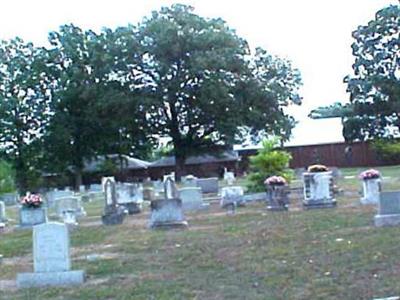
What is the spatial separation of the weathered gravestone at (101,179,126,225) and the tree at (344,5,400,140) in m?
33.7

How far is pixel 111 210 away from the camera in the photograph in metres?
22.0

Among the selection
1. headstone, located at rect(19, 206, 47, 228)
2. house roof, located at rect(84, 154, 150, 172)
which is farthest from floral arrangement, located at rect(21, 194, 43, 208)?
house roof, located at rect(84, 154, 150, 172)

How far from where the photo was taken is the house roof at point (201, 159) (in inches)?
2395

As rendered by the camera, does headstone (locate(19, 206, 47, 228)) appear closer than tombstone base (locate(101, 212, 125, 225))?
No

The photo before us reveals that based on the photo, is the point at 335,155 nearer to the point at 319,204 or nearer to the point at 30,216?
the point at 319,204

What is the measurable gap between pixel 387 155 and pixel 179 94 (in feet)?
47.4

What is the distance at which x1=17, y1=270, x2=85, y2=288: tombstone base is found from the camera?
1076cm

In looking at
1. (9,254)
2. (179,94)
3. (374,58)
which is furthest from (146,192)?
(374,58)

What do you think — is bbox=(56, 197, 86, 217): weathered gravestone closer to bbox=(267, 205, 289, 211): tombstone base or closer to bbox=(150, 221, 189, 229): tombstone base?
bbox=(150, 221, 189, 229): tombstone base

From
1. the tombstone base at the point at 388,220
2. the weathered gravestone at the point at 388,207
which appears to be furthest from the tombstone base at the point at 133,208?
the tombstone base at the point at 388,220

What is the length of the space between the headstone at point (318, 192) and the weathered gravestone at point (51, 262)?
11.6 metres

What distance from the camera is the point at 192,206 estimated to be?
83.0 feet

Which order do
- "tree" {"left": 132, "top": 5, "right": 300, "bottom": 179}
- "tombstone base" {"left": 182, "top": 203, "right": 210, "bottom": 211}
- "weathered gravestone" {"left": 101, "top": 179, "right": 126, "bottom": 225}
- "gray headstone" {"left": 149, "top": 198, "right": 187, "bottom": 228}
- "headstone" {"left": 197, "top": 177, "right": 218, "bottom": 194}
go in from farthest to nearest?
"tree" {"left": 132, "top": 5, "right": 300, "bottom": 179} → "headstone" {"left": 197, "top": 177, "right": 218, "bottom": 194} → "tombstone base" {"left": 182, "top": 203, "right": 210, "bottom": 211} → "weathered gravestone" {"left": 101, "top": 179, "right": 126, "bottom": 225} → "gray headstone" {"left": 149, "top": 198, "right": 187, "bottom": 228}

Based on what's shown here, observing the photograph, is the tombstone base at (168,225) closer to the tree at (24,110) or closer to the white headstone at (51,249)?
the white headstone at (51,249)
